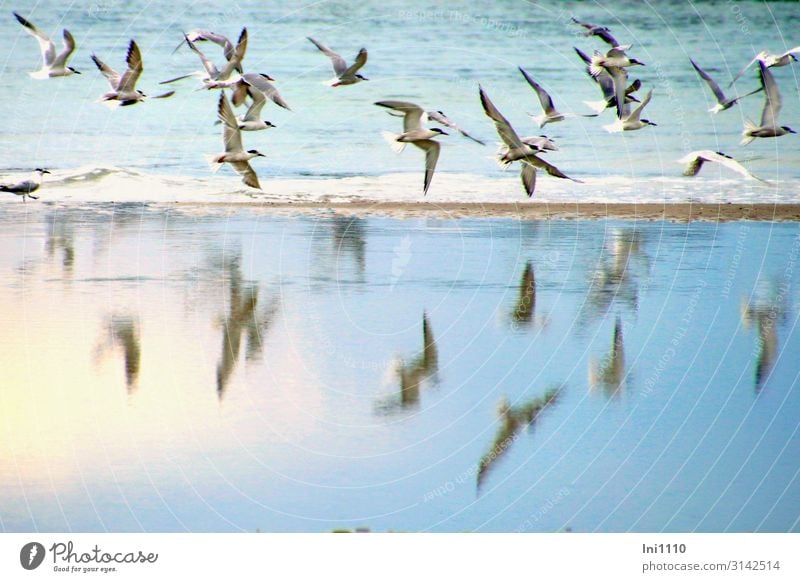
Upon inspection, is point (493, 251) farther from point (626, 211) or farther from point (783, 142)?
point (783, 142)

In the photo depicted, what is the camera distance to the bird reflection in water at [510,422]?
703cm

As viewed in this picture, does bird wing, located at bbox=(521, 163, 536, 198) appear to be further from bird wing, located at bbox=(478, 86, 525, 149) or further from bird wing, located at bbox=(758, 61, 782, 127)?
bird wing, located at bbox=(758, 61, 782, 127)

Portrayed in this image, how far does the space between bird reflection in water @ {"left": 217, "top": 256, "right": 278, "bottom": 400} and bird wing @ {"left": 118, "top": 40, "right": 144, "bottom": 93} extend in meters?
1.62

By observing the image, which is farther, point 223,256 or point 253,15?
point 253,15

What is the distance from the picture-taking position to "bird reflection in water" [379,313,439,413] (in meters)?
7.68

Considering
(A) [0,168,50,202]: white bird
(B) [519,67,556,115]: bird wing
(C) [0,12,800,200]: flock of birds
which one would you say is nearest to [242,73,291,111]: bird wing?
(C) [0,12,800,200]: flock of birds

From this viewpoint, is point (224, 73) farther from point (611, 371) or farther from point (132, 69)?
point (611, 371)

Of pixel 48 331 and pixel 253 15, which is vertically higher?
pixel 253 15

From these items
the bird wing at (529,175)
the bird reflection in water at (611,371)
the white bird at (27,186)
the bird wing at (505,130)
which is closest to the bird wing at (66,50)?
the white bird at (27,186)

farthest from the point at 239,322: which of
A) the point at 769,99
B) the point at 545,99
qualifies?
the point at 769,99

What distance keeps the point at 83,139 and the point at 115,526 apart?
7415 mm

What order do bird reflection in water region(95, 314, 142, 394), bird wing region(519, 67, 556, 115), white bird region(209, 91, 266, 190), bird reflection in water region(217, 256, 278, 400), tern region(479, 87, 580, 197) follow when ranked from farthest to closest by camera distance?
bird wing region(519, 67, 556, 115) < white bird region(209, 91, 266, 190) < tern region(479, 87, 580, 197) < bird reflection in water region(217, 256, 278, 400) < bird reflection in water region(95, 314, 142, 394)

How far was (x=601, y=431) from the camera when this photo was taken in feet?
24.1
